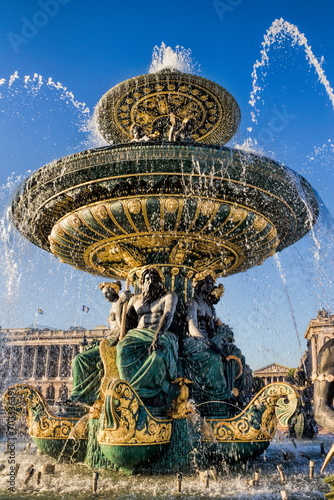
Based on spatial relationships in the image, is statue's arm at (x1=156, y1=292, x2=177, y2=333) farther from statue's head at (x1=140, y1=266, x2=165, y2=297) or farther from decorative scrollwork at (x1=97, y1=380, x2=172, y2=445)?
decorative scrollwork at (x1=97, y1=380, x2=172, y2=445)

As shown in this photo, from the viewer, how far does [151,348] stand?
18.9 feet

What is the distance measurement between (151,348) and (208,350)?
0.96 m

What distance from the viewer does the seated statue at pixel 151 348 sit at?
5.58 m

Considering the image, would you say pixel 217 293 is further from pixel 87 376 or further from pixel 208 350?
pixel 87 376

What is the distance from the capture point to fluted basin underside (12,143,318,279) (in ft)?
19.6

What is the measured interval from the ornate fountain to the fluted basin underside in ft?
0.05

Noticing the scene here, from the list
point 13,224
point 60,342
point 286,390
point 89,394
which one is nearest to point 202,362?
point 286,390

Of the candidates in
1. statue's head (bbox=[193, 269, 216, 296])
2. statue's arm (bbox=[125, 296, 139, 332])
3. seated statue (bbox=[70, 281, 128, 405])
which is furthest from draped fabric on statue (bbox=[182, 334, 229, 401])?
seated statue (bbox=[70, 281, 128, 405])

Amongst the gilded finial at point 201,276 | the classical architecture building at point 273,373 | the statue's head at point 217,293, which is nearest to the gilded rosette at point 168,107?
the gilded finial at point 201,276

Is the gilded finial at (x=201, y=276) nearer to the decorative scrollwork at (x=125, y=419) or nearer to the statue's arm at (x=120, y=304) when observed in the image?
the statue's arm at (x=120, y=304)

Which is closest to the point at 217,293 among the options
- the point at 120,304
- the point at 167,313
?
the point at 120,304

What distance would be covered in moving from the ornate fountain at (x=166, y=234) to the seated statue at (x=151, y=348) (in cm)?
13

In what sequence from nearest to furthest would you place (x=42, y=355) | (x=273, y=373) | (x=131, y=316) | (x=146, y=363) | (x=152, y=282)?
(x=146, y=363) → (x=152, y=282) → (x=131, y=316) → (x=273, y=373) → (x=42, y=355)

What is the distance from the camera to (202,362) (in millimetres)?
6312
